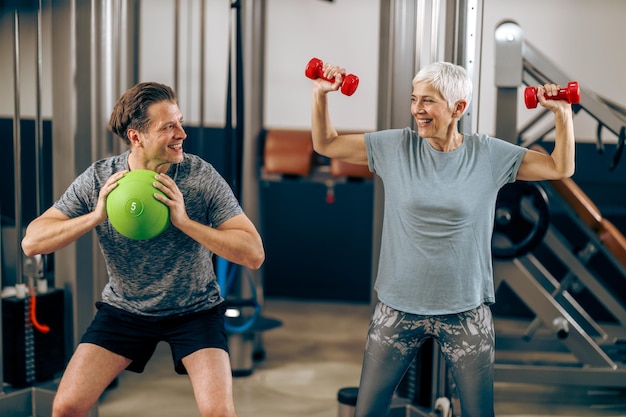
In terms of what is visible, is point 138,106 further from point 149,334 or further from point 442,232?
point 442,232

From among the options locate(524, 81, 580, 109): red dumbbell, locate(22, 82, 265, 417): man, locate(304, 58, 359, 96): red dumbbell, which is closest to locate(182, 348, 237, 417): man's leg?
locate(22, 82, 265, 417): man

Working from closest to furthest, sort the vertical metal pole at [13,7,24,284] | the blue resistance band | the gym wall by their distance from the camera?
the vertical metal pole at [13,7,24,284], the blue resistance band, the gym wall

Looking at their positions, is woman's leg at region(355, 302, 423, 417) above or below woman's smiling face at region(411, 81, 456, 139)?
below

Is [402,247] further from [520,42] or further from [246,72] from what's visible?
[246,72]

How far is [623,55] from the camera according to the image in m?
4.64

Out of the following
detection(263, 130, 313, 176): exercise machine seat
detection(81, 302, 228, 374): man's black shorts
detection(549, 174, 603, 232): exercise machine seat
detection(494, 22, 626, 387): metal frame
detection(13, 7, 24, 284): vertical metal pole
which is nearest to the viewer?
detection(81, 302, 228, 374): man's black shorts

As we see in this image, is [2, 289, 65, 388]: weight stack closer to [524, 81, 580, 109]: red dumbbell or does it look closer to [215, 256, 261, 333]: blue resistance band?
[215, 256, 261, 333]: blue resistance band

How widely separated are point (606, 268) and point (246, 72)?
245 centimetres

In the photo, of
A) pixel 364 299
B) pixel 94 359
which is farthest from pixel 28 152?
pixel 94 359

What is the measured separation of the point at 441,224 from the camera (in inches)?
80.4

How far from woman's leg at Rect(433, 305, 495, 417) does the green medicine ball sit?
0.77 metres

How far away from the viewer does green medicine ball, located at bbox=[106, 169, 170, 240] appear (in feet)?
6.19

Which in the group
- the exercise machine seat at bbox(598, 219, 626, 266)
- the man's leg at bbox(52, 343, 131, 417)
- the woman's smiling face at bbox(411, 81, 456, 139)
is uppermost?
the woman's smiling face at bbox(411, 81, 456, 139)

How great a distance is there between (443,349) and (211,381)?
2.01ft
